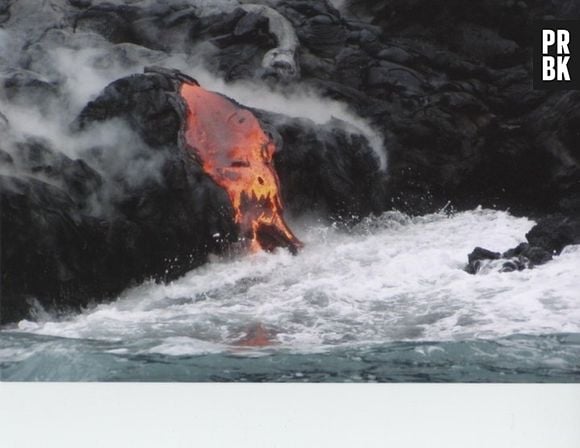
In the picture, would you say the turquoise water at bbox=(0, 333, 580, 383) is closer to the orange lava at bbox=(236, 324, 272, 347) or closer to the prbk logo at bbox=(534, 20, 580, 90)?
the orange lava at bbox=(236, 324, 272, 347)

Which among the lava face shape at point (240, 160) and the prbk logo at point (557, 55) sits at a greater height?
the prbk logo at point (557, 55)

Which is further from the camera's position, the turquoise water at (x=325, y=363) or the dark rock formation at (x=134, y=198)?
the dark rock formation at (x=134, y=198)

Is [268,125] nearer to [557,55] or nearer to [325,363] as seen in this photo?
[325,363]

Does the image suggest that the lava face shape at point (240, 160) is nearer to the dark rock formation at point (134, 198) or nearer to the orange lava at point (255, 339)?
the dark rock formation at point (134, 198)

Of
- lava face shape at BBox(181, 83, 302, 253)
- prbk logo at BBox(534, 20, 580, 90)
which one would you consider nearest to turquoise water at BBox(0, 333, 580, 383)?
lava face shape at BBox(181, 83, 302, 253)

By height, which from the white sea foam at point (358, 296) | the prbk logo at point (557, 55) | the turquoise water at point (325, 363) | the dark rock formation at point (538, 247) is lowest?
the turquoise water at point (325, 363)

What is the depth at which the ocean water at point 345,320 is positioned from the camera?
2.48 metres

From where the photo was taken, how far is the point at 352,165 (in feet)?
8.63

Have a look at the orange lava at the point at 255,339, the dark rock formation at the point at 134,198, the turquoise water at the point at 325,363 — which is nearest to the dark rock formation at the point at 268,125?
the dark rock formation at the point at 134,198

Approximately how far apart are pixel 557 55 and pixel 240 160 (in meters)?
1.05

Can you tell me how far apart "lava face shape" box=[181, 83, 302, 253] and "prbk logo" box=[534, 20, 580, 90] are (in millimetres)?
880

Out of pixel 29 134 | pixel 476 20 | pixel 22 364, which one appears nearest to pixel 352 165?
pixel 476 20

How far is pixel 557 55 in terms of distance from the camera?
2564mm

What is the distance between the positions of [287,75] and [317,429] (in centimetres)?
113
